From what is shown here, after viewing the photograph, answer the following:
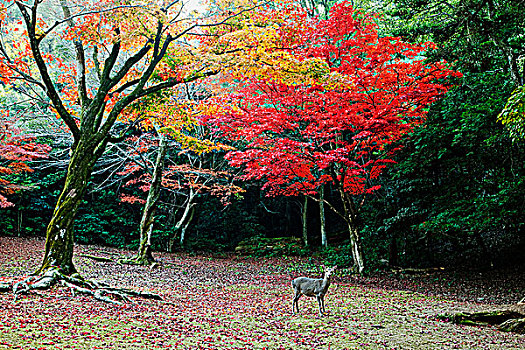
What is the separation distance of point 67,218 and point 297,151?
21.3ft

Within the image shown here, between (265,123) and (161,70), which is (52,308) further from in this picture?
(265,123)

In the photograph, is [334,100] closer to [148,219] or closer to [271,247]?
[148,219]

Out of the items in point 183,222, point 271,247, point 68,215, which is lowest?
point 271,247

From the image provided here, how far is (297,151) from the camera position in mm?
10812

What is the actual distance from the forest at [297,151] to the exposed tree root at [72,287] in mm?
39

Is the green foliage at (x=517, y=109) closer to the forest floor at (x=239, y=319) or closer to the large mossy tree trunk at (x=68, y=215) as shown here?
the forest floor at (x=239, y=319)

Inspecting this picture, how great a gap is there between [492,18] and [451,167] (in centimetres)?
412

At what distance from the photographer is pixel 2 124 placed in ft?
39.4

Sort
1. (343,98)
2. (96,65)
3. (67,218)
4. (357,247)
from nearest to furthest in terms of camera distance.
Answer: (67,218) < (96,65) < (343,98) < (357,247)

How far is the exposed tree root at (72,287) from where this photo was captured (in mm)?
5523

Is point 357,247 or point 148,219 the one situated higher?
point 148,219

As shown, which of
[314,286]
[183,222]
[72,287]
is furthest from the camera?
[183,222]

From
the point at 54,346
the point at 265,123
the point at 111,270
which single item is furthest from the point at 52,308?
the point at 265,123

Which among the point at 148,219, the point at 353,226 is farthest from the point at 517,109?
the point at 148,219
